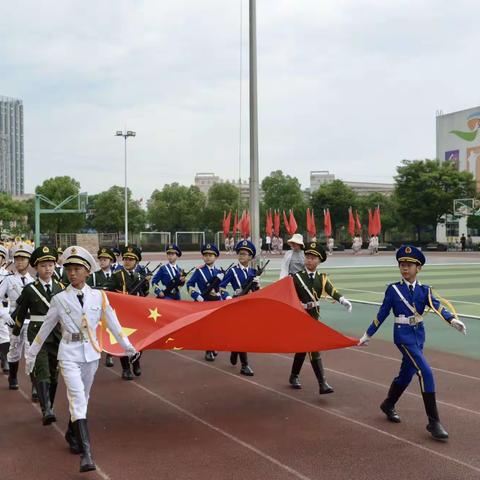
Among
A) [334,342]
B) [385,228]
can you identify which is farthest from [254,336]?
[385,228]

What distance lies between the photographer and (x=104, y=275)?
9.59 metres

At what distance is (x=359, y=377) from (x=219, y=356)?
253 cm

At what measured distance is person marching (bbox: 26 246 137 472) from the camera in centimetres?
504

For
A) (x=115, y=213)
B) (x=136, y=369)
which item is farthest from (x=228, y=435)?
(x=115, y=213)

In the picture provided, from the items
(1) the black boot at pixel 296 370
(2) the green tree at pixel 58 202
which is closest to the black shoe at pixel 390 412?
(1) the black boot at pixel 296 370

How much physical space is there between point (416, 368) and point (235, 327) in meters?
1.89

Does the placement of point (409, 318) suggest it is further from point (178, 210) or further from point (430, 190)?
point (178, 210)

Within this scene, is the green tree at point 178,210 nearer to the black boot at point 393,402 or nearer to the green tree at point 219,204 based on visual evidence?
Result: the green tree at point 219,204

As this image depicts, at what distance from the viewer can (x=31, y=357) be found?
5605 mm

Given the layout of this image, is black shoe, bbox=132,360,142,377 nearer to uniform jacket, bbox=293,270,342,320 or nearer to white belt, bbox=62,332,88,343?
uniform jacket, bbox=293,270,342,320

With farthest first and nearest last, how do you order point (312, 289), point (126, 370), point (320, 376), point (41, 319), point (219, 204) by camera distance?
point (219, 204)
point (126, 370)
point (312, 289)
point (320, 376)
point (41, 319)

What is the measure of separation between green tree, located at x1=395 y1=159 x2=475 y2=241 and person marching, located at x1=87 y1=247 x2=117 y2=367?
5708cm

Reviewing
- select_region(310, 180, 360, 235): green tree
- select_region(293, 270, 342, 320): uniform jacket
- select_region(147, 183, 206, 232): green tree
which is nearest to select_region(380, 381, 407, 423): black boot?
select_region(293, 270, 342, 320): uniform jacket

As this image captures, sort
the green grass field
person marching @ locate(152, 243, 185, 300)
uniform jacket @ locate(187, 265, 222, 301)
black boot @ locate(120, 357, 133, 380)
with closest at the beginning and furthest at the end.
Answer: black boot @ locate(120, 357, 133, 380)
uniform jacket @ locate(187, 265, 222, 301)
person marching @ locate(152, 243, 185, 300)
the green grass field
